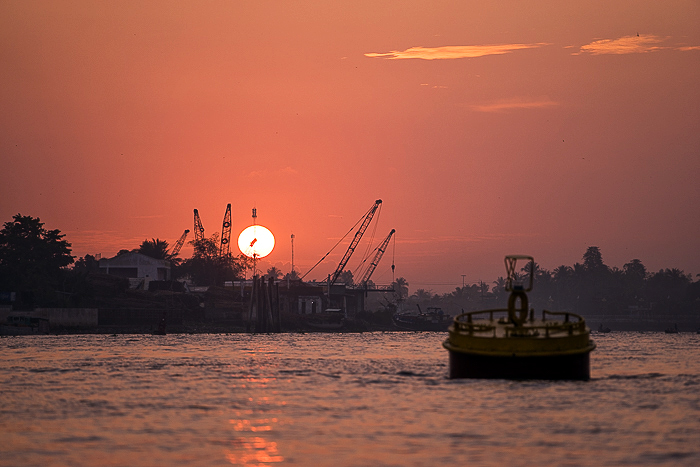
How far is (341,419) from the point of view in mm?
28734

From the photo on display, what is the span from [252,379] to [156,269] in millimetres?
147095

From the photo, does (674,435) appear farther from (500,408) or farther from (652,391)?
(652,391)

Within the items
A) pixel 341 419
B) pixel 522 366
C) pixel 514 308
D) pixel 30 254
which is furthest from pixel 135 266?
pixel 341 419

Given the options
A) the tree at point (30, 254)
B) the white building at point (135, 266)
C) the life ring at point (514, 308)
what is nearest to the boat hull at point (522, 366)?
the life ring at point (514, 308)

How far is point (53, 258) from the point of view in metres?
140

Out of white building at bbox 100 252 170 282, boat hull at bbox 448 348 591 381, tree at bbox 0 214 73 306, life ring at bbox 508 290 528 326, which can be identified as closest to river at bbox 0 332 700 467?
boat hull at bbox 448 348 591 381

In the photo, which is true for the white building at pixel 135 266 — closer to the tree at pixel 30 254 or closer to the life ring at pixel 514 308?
the tree at pixel 30 254

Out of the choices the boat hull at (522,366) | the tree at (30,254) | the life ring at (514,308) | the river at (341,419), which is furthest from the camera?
the tree at (30,254)

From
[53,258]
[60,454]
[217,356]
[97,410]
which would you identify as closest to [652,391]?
[97,410]

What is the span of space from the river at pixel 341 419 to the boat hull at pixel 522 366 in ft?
2.22

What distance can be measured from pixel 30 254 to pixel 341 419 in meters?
119

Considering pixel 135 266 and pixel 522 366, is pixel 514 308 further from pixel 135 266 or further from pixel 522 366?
pixel 135 266

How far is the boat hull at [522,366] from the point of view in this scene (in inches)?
1366

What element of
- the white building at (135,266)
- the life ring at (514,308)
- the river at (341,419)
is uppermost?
the white building at (135,266)
